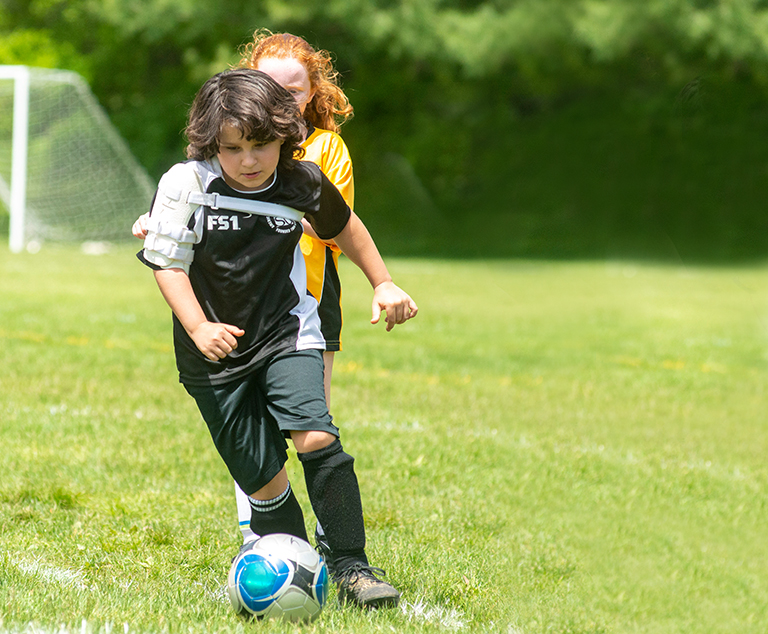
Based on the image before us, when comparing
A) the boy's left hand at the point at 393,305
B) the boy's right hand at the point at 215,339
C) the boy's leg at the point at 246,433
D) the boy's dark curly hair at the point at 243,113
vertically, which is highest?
the boy's dark curly hair at the point at 243,113

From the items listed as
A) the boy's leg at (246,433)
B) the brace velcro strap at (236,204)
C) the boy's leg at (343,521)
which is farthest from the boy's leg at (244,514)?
the brace velcro strap at (236,204)

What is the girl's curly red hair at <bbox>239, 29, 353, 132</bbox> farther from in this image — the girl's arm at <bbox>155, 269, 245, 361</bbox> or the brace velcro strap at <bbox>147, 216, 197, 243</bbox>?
the girl's arm at <bbox>155, 269, 245, 361</bbox>

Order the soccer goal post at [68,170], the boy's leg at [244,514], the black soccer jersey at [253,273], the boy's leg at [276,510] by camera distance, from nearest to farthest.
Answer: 1. the black soccer jersey at [253,273]
2. the boy's leg at [276,510]
3. the boy's leg at [244,514]
4. the soccer goal post at [68,170]

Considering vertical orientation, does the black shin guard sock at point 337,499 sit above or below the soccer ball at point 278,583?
above

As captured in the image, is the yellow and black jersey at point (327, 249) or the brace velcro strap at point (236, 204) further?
the yellow and black jersey at point (327, 249)

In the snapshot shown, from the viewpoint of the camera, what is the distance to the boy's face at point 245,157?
265 centimetres

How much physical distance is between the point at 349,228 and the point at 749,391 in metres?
4.90

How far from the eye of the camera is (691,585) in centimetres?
309

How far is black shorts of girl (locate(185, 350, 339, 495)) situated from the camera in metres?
2.73

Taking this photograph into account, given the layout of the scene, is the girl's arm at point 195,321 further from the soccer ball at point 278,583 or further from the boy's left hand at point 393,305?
the soccer ball at point 278,583

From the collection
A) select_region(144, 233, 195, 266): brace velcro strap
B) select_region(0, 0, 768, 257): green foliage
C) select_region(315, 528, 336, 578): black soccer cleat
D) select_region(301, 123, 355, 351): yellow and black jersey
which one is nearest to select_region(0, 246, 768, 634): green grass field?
select_region(315, 528, 336, 578): black soccer cleat

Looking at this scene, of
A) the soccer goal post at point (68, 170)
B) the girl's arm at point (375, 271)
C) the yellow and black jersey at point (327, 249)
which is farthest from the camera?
the soccer goal post at point (68, 170)

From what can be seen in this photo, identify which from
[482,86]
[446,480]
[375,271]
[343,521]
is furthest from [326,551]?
[482,86]

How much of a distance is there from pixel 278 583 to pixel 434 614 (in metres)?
0.48
